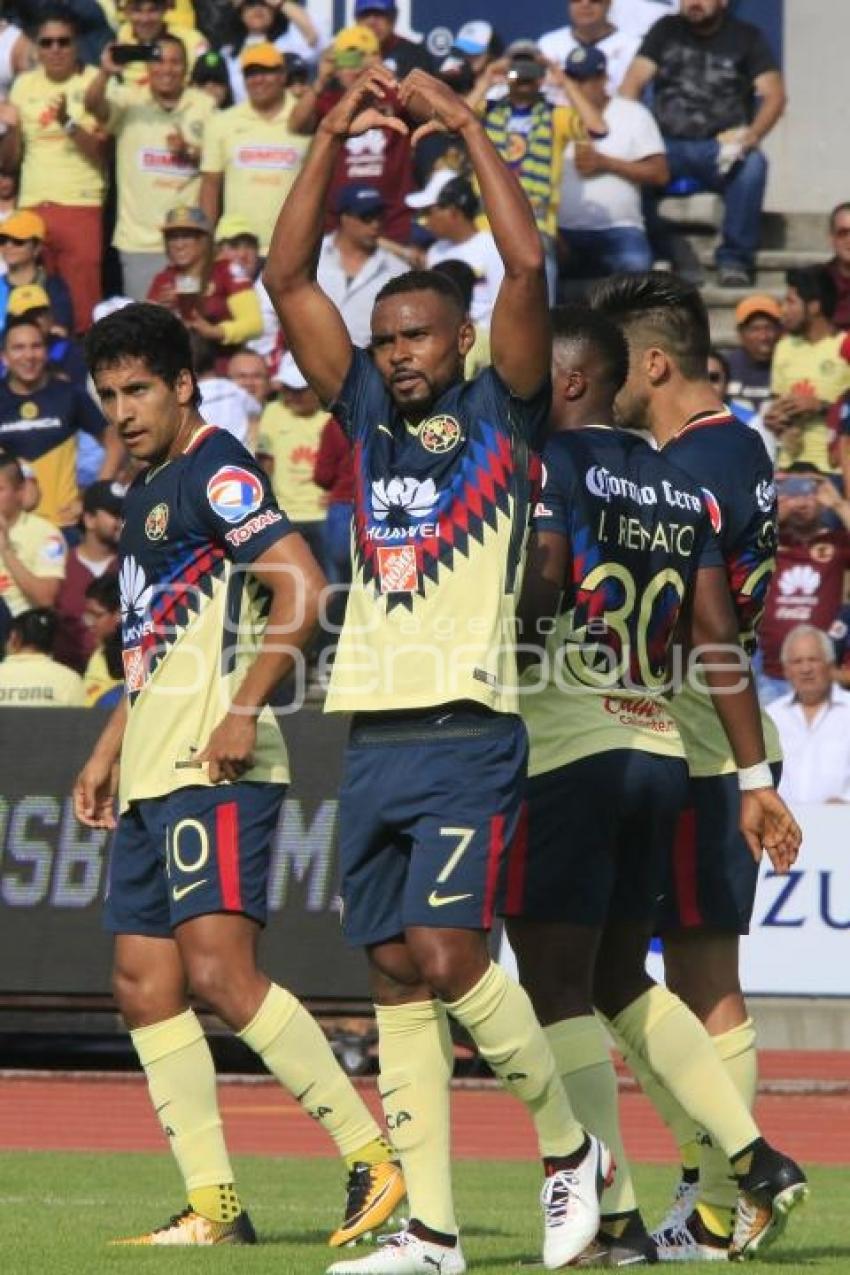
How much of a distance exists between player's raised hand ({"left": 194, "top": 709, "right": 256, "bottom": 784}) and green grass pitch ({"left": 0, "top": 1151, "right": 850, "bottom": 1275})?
121 centimetres

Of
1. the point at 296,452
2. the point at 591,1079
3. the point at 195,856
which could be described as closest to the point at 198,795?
the point at 195,856

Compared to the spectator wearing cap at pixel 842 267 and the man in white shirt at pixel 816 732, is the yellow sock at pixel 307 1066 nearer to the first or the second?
the man in white shirt at pixel 816 732

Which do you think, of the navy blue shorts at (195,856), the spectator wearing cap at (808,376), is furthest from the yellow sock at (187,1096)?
the spectator wearing cap at (808,376)

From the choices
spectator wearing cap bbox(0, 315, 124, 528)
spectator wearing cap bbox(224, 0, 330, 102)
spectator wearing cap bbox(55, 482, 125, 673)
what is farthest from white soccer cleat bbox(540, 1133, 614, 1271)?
spectator wearing cap bbox(224, 0, 330, 102)

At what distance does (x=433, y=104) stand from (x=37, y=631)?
28.4ft

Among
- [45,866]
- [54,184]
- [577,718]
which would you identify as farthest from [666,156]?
[577,718]

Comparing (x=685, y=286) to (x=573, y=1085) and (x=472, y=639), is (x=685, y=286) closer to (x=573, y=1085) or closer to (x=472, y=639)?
(x=472, y=639)

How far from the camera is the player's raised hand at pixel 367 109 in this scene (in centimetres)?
639

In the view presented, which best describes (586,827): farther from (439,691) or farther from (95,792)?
(95,792)

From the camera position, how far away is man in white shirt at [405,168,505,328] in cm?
1692

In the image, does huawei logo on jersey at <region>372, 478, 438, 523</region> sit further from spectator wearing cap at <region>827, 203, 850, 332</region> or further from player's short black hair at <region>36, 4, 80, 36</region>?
player's short black hair at <region>36, 4, 80, 36</region>

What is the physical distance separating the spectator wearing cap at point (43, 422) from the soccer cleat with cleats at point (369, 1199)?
1089 centimetres

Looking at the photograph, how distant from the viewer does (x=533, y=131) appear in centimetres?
1769

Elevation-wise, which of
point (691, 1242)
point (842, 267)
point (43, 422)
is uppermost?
point (842, 267)
